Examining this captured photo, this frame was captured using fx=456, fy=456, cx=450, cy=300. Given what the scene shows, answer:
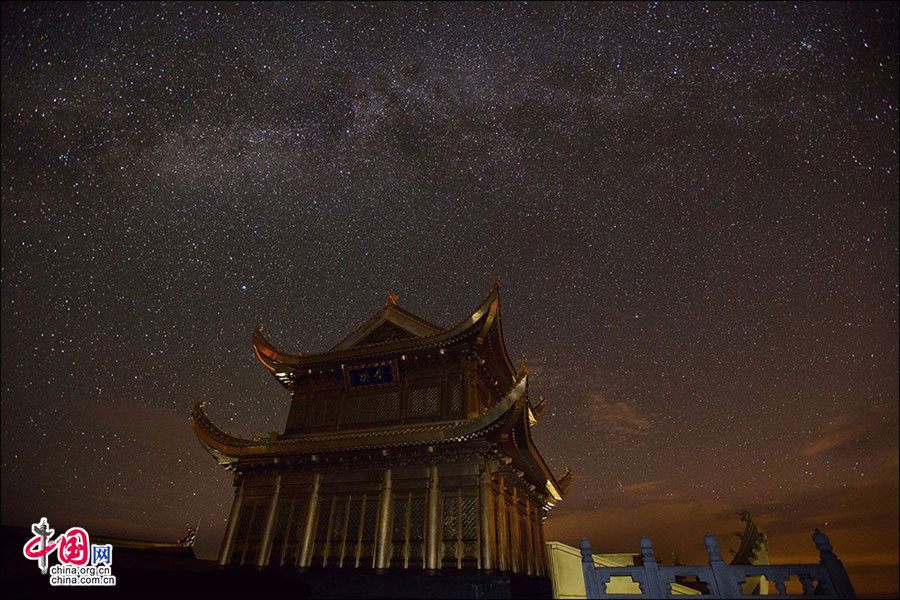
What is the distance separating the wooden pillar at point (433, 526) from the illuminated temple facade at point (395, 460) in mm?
28

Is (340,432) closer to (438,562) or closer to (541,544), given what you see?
(438,562)

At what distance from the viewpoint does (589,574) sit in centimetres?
1005

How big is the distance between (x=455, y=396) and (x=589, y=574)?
6.32 m

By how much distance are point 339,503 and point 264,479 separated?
303 centimetres

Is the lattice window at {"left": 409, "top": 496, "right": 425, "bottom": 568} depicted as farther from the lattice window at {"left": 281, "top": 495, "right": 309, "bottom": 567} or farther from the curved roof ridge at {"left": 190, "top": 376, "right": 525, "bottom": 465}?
the lattice window at {"left": 281, "top": 495, "right": 309, "bottom": 567}

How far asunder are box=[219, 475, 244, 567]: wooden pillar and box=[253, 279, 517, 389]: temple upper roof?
414cm

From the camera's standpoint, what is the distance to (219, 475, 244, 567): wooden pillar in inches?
548

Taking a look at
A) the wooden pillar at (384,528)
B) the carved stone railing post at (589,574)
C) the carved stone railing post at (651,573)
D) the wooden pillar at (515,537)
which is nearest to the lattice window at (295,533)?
the wooden pillar at (384,528)

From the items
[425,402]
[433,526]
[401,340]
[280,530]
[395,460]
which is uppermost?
[401,340]

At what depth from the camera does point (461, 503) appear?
12.4m

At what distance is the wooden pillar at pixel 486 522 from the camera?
37.7ft

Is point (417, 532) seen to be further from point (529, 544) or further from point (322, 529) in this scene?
point (529, 544)

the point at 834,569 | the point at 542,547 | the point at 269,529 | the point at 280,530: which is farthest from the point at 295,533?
the point at 834,569

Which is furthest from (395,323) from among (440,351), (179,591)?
(179,591)
